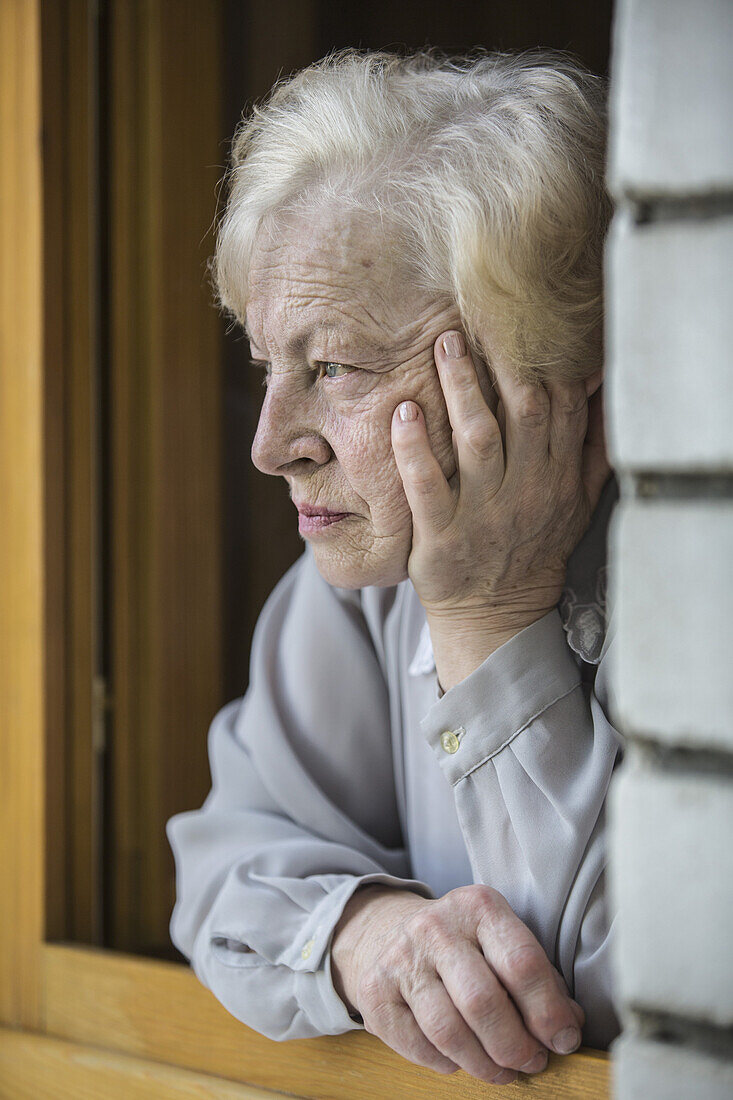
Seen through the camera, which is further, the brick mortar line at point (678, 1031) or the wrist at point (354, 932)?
the wrist at point (354, 932)

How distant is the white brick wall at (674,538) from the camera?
0.51 m

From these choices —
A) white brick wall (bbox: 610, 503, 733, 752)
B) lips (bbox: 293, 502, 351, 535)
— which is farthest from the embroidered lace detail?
white brick wall (bbox: 610, 503, 733, 752)

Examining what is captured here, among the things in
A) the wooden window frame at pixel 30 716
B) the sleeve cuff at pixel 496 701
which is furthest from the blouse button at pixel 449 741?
the wooden window frame at pixel 30 716

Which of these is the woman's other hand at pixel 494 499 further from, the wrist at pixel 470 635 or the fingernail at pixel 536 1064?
the fingernail at pixel 536 1064

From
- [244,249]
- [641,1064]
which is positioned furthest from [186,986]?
[244,249]

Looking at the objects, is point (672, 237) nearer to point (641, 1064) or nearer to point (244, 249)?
point (641, 1064)

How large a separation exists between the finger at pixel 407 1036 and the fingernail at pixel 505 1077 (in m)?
0.04

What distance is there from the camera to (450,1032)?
0.81 metres

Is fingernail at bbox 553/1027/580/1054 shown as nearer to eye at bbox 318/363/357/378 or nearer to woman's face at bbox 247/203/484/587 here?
woman's face at bbox 247/203/484/587

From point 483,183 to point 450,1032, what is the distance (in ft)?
2.42

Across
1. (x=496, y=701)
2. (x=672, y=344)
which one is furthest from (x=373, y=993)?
(x=672, y=344)

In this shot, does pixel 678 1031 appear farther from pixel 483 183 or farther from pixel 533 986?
pixel 483 183

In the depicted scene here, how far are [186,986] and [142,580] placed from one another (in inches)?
21.3

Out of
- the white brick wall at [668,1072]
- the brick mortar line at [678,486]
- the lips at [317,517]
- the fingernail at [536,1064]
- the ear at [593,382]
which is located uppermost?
the ear at [593,382]
